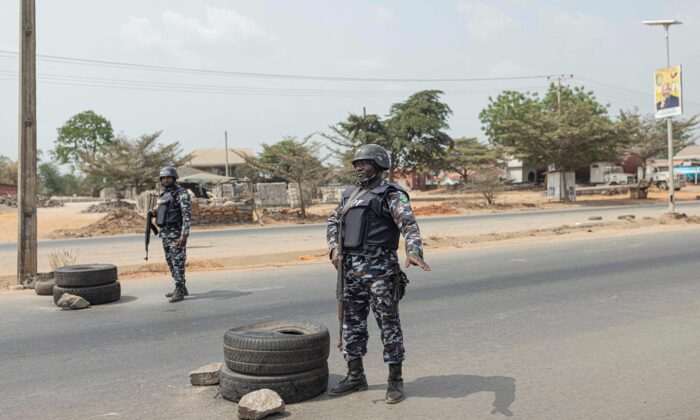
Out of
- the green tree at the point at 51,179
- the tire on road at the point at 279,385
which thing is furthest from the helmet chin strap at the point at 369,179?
the green tree at the point at 51,179

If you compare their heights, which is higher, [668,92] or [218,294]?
[668,92]

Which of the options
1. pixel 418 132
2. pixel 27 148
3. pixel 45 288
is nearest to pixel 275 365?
pixel 45 288

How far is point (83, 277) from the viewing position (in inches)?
348

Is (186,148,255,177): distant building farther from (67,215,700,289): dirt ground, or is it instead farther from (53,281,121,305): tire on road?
(53,281,121,305): tire on road

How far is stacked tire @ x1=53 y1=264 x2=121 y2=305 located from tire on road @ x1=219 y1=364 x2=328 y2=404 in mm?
4834

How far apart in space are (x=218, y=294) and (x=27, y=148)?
4463mm

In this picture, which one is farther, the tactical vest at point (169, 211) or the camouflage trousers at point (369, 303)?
the tactical vest at point (169, 211)

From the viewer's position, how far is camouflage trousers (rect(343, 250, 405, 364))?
15.4 ft

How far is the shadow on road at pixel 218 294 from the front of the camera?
9.45 m

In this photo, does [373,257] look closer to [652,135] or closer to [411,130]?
[411,130]

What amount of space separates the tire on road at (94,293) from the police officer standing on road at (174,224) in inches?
32.5

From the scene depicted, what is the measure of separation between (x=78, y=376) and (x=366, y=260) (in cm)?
278

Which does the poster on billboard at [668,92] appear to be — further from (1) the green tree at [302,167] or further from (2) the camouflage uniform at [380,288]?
(2) the camouflage uniform at [380,288]

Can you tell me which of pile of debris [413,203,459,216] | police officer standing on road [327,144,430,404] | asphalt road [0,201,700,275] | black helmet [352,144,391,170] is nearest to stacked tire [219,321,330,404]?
police officer standing on road [327,144,430,404]
